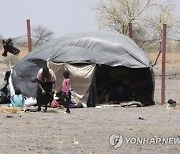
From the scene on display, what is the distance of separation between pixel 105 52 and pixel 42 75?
12.6 feet

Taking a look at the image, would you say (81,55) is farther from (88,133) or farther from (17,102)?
(88,133)

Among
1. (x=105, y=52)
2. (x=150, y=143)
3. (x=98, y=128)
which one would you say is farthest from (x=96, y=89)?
(x=150, y=143)

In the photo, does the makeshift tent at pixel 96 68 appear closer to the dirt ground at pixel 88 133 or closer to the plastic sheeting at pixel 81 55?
the plastic sheeting at pixel 81 55

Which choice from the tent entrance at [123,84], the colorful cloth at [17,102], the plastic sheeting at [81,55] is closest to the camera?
the colorful cloth at [17,102]

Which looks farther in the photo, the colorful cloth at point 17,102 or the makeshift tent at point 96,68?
the makeshift tent at point 96,68

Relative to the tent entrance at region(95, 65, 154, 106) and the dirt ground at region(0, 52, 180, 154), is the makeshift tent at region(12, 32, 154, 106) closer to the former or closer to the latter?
the tent entrance at region(95, 65, 154, 106)

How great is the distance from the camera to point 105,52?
1936 cm

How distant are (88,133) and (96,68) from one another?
348 inches

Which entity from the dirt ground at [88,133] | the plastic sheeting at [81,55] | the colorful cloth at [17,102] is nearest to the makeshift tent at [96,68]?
the plastic sheeting at [81,55]

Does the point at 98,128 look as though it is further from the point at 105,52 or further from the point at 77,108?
the point at 105,52

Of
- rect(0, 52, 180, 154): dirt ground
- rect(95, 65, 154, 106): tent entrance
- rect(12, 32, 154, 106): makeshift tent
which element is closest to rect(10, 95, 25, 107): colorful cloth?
rect(12, 32, 154, 106): makeshift tent

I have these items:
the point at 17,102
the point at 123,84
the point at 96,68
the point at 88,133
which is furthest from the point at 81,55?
the point at 88,133

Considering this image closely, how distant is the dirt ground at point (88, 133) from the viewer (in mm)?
8808

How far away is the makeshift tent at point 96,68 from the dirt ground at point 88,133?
394cm
